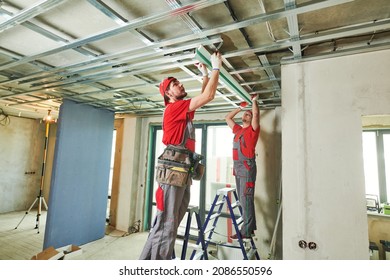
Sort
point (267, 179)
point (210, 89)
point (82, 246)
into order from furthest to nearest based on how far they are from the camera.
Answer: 1. point (82, 246)
2. point (267, 179)
3. point (210, 89)

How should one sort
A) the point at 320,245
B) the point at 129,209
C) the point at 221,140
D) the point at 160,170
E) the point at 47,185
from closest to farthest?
the point at 160,170
the point at 320,245
the point at 221,140
the point at 129,209
the point at 47,185

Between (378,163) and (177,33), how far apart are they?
3834mm

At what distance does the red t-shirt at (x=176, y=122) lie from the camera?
1602mm

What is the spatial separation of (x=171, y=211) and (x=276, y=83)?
6.50 feet

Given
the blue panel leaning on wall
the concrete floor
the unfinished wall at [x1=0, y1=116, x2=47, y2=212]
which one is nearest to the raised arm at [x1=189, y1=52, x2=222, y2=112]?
the blue panel leaning on wall

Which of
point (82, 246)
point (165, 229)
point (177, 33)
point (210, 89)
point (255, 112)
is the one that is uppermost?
point (177, 33)

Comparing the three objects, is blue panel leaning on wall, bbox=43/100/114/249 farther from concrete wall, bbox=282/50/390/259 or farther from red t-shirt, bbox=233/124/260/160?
concrete wall, bbox=282/50/390/259

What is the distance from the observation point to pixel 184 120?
1.64m

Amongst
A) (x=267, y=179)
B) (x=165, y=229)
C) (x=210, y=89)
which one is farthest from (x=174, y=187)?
(x=267, y=179)

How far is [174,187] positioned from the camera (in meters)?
1.57

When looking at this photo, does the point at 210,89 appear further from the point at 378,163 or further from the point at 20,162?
the point at 20,162

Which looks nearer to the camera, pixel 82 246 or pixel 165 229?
pixel 165 229
